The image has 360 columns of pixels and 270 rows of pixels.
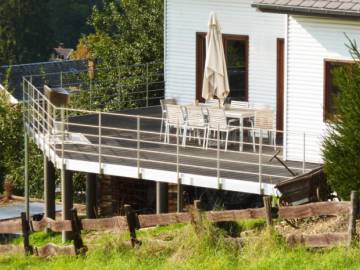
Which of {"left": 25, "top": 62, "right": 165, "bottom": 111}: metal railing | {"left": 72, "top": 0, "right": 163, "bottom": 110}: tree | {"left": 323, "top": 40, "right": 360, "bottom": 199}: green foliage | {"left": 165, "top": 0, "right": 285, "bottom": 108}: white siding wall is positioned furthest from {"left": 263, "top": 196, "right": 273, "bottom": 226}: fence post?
{"left": 72, "top": 0, "right": 163, "bottom": 110}: tree

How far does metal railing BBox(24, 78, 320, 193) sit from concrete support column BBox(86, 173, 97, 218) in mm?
1047

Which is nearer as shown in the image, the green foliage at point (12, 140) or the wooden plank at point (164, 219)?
the wooden plank at point (164, 219)

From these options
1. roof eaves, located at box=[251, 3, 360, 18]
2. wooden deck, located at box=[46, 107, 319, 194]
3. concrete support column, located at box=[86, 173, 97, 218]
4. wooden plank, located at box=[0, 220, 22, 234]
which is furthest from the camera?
concrete support column, located at box=[86, 173, 97, 218]

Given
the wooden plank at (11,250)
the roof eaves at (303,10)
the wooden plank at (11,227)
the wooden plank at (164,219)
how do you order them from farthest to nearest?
the roof eaves at (303,10) < the wooden plank at (11,227) < the wooden plank at (11,250) < the wooden plank at (164,219)

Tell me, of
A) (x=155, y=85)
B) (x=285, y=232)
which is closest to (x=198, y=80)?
(x=155, y=85)

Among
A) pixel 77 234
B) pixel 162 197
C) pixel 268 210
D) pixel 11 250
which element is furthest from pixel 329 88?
pixel 268 210

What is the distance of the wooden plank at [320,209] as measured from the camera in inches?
734

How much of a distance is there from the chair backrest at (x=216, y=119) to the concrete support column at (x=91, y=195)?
420 centimetres

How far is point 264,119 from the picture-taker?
2723 centimetres

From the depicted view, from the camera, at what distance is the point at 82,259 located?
69.1ft

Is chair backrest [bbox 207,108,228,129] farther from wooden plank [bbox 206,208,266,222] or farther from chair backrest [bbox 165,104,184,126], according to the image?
wooden plank [bbox 206,208,266,222]

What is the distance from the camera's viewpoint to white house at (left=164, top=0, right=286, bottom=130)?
1142 inches

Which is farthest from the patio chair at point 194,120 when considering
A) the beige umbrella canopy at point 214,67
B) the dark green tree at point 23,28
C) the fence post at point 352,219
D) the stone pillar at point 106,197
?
the dark green tree at point 23,28

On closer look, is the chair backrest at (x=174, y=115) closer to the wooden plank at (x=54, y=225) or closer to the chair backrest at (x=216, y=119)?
the chair backrest at (x=216, y=119)
